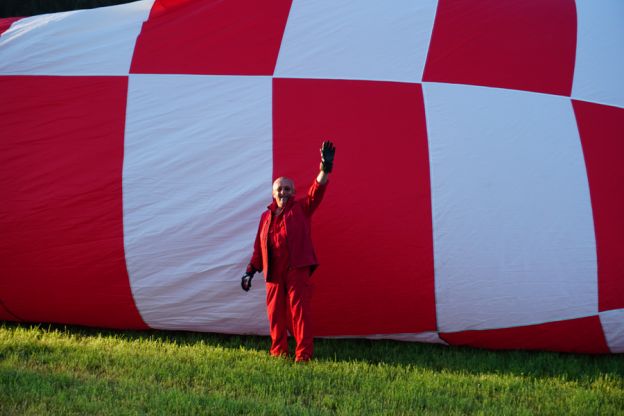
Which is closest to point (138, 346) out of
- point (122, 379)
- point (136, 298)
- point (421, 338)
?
point (136, 298)

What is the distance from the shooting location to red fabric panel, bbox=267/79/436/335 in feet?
16.4

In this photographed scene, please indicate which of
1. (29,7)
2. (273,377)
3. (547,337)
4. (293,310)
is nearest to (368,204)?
(293,310)

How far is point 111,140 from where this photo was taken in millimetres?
5250

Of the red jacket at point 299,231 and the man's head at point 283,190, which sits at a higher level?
the man's head at point 283,190

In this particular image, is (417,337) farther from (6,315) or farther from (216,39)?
(6,315)

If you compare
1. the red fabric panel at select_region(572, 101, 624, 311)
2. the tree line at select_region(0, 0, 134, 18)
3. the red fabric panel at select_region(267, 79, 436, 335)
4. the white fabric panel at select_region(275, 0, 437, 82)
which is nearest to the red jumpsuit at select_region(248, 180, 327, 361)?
the red fabric panel at select_region(267, 79, 436, 335)

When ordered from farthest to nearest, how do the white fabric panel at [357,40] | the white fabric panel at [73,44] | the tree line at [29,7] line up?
the tree line at [29,7], the white fabric panel at [73,44], the white fabric panel at [357,40]

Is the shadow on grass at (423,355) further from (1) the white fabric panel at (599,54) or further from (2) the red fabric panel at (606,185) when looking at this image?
(1) the white fabric panel at (599,54)

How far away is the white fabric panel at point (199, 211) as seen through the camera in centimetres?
511

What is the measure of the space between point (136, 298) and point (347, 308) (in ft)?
4.52

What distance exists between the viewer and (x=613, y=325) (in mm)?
4934

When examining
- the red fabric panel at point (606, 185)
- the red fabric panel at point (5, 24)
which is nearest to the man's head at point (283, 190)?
the red fabric panel at point (606, 185)

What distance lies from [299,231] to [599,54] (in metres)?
2.45

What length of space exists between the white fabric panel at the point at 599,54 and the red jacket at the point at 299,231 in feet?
6.30
